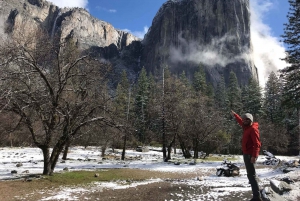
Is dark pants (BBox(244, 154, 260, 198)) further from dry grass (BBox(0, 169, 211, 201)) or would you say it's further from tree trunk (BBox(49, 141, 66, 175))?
tree trunk (BBox(49, 141, 66, 175))

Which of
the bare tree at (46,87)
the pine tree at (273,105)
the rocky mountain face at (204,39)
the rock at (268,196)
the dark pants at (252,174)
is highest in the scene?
the rocky mountain face at (204,39)

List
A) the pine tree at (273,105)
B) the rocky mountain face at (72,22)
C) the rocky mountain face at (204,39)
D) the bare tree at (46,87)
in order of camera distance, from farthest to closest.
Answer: the rocky mountain face at (72,22) < the rocky mountain face at (204,39) < the pine tree at (273,105) < the bare tree at (46,87)

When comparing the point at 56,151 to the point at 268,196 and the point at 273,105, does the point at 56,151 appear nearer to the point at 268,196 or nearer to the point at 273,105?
the point at 268,196

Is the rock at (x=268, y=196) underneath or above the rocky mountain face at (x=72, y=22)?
underneath

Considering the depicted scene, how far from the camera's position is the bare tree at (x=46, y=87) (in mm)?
10906

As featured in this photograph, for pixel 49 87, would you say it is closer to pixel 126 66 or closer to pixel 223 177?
pixel 223 177

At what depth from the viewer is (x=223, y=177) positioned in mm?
14234

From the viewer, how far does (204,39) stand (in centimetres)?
12712

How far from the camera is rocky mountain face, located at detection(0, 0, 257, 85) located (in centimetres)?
11900

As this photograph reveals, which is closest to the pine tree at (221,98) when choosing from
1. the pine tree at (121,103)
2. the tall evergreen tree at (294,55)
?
the pine tree at (121,103)

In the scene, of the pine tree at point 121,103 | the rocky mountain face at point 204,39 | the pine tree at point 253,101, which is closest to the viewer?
the pine tree at point 121,103

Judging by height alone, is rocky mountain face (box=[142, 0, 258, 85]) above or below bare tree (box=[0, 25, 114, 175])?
above

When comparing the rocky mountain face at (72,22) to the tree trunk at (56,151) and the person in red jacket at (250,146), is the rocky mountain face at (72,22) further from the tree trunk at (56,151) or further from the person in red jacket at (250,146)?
the person in red jacket at (250,146)

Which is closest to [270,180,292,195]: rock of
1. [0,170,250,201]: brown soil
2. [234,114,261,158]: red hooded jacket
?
[0,170,250,201]: brown soil
